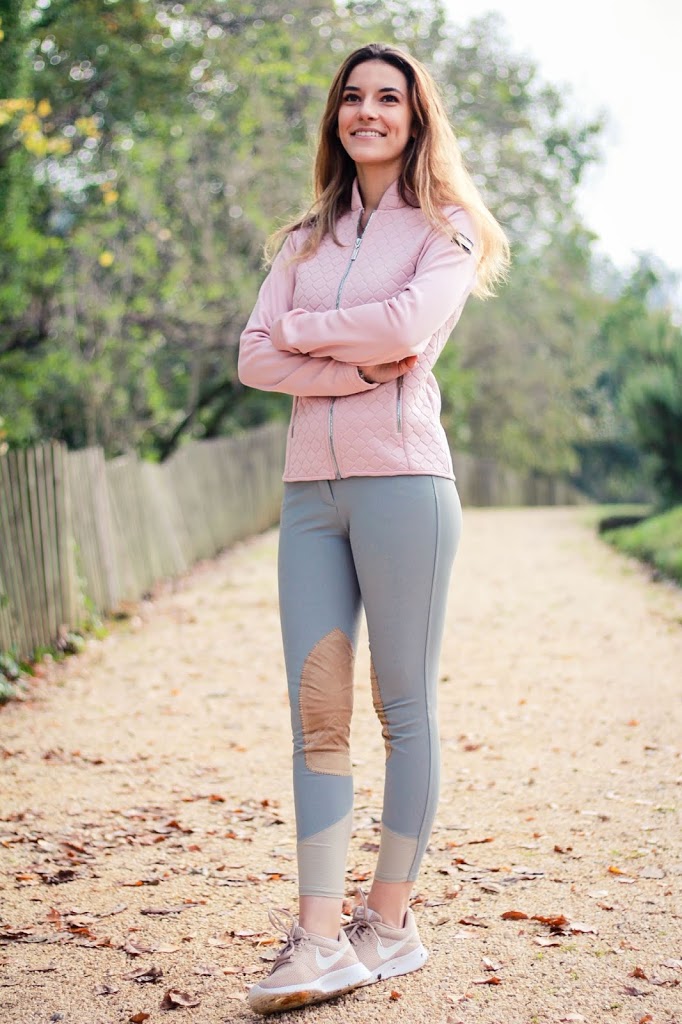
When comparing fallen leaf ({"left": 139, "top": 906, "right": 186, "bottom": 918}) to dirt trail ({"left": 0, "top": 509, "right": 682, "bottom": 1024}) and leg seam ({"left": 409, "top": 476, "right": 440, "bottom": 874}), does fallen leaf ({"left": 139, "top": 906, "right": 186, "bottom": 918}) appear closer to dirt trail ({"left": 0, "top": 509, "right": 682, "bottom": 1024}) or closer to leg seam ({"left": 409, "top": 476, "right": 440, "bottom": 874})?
dirt trail ({"left": 0, "top": 509, "right": 682, "bottom": 1024})

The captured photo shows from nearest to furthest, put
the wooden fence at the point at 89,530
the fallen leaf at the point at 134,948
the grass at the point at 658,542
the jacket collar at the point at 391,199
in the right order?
the jacket collar at the point at 391,199 → the fallen leaf at the point at 134,948 → the wooden fence at the point at 89,530 → the grass at the point at 658,542

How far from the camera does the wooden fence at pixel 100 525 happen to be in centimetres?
727

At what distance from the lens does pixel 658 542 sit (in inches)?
494

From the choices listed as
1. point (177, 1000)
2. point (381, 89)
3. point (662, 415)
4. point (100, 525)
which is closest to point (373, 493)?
point (381, 89)

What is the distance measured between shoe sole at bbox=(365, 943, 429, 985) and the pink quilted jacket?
1.15 m

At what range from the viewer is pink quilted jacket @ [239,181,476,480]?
2.79 m

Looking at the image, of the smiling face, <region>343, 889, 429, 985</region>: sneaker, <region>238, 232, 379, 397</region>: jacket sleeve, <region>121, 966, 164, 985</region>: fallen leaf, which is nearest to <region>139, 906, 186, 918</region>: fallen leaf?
<region>121, 966, 164, 985</region>: fallen leaf

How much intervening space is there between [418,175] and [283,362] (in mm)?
544

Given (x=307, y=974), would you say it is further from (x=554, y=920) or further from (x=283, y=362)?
(x=283, y=362)

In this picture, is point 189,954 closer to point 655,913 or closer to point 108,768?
point 655,913

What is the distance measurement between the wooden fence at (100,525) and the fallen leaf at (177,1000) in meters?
4.32

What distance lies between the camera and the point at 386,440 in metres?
2.80

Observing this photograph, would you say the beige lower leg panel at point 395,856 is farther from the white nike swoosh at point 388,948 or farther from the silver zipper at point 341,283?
the silver zipper at point 341,283

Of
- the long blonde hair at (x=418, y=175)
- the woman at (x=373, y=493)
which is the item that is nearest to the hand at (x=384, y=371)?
the woman at (x=373, y=493)
